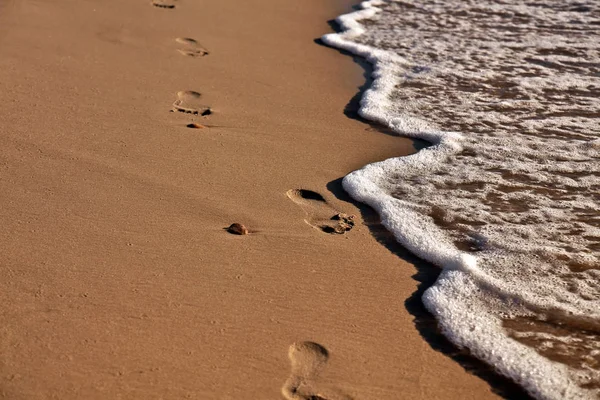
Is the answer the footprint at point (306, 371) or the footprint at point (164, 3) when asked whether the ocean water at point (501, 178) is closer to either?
the footprint at point (306, 371)

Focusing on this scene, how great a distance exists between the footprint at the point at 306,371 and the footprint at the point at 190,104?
86.0 inches

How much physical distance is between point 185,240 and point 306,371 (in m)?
0.92

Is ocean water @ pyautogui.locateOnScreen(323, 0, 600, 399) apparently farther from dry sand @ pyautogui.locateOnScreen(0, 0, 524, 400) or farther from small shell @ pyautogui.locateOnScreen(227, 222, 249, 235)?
small shell @ pyautogui.locateOnScreen(227, 222, 249, 235)

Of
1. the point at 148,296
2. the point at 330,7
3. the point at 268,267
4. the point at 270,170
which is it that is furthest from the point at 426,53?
the point at 148,296

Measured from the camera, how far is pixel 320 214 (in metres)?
3.42

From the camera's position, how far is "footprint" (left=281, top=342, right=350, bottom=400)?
234 cm

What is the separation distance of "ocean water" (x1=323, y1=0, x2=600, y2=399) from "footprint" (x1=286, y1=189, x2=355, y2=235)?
191 millimetres

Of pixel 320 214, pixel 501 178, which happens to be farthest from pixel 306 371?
pixel 501 178

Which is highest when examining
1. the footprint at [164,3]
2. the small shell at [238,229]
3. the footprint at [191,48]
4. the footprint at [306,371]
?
the footprint at [164,3]

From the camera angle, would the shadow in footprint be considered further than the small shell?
No

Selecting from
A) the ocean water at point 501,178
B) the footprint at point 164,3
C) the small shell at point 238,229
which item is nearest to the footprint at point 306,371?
the ocean water at point 501,178

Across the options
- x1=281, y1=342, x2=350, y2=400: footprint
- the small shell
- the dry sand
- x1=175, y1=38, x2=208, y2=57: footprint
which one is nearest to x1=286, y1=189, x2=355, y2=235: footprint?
the dry sand

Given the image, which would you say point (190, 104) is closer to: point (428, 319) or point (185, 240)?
point (185, 240)

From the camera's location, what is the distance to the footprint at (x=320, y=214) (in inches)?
131
